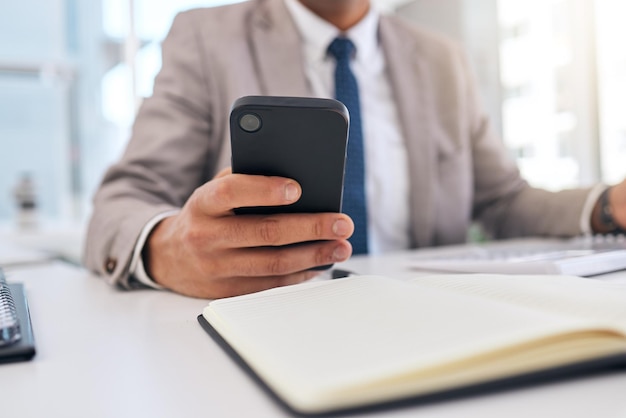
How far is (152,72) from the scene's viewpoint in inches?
82.9

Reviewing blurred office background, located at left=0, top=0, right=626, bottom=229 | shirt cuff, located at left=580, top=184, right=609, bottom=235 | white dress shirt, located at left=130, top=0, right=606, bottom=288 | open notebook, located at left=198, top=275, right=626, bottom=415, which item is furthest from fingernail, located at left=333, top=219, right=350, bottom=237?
blurred office background, located at left=0, top=0, right=626, bottom=229

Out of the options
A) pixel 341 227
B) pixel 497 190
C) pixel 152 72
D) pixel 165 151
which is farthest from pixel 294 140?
pixel 152 72

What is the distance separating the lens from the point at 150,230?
682mm

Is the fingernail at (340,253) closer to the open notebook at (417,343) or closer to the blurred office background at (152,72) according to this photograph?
the open notebook at (417,343)

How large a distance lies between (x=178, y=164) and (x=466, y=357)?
791 mm

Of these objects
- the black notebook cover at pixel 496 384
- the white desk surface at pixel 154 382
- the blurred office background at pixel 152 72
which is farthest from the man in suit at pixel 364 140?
the blurred office background at pixel 152 72

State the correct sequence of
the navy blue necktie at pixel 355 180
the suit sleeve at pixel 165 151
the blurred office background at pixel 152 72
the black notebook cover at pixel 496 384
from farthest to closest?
the blurred office background at pixel 152 72
the navy blue necktie at pixel 355 180
the suit sleeve at pixel 165 151
the black notebook cover at pixel 496 384

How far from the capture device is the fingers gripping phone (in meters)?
0.46

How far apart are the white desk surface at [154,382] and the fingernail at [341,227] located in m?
0.15

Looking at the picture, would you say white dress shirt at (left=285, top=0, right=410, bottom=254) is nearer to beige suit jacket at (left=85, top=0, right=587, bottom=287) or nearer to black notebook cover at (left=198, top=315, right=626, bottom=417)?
beige suit jacket at (left=85, top=0, right=587, bottom=287)

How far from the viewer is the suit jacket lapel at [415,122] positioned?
3.77 feet

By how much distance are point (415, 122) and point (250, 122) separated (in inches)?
30.6

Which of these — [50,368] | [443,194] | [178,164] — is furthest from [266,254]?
[443,194]

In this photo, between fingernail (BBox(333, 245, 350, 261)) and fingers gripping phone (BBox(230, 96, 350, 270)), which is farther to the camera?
fingernail (BBox(333, 245, 350, 261))
